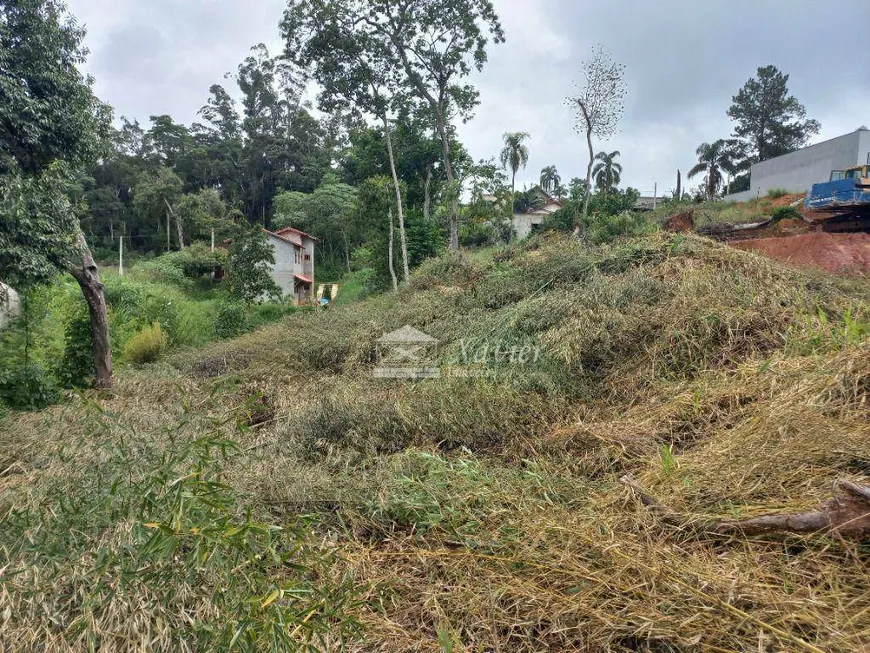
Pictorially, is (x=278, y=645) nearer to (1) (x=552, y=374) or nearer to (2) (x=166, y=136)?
(1) (x=552, y=374)

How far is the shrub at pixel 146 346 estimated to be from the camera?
862cm

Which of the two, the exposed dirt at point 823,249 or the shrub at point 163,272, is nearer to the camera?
the exposed dirt at point 823,249

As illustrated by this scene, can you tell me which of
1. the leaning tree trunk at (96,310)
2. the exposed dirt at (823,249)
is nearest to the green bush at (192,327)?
the leaning tree trunk at (96,310)

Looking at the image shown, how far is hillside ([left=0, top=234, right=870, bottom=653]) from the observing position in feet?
3.97

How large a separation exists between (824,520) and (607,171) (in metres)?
33.7

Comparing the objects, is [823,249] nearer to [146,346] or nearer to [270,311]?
[146,346]

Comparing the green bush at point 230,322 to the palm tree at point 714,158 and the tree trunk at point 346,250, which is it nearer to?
the tree trunk at point 346,250

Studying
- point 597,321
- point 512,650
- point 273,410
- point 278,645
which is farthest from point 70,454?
point 597,321

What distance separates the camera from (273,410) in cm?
458

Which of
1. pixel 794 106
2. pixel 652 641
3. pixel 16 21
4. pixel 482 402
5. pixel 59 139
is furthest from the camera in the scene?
pixel 794 106

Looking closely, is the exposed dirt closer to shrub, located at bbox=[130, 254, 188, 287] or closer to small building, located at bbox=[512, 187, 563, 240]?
small building, located at bbox=[512, 187, 563, 240]

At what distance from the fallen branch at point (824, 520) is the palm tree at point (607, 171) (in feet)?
107

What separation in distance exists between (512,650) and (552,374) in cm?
250

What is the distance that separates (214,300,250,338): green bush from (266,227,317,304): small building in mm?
8399
